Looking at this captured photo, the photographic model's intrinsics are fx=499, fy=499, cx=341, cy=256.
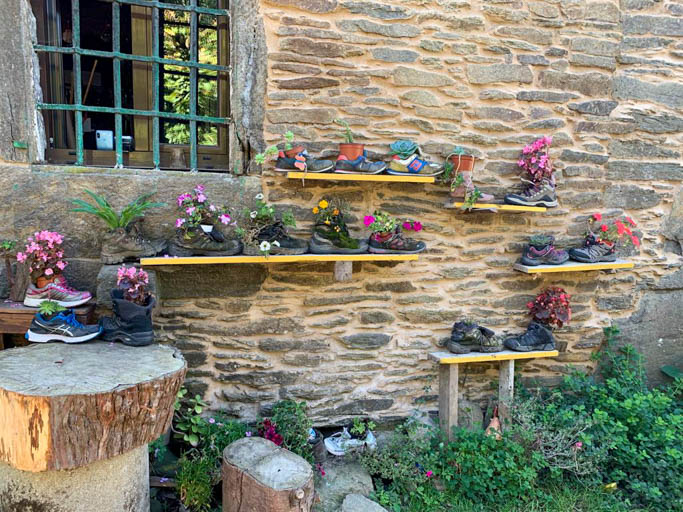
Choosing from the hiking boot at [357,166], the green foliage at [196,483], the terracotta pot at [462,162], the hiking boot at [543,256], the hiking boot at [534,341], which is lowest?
the green foliage at [196,483]

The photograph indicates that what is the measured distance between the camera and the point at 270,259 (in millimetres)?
2963

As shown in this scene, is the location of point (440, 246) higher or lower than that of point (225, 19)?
lower

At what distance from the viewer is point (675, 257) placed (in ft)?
13.3

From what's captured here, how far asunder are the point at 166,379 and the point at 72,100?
87.2 inches

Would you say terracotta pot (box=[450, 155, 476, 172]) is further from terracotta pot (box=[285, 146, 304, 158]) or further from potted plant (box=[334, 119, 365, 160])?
terracotta pot (box=[285, 146, 304, 158])

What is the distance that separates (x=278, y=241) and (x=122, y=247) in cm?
88

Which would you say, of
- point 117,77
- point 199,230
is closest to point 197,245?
point 199,230

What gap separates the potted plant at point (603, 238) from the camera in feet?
11.9

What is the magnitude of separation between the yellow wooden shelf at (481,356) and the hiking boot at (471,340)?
35mm

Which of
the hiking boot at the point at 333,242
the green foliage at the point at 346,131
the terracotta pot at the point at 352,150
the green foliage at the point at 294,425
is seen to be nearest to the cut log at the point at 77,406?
the green foliage at the point at 294,425

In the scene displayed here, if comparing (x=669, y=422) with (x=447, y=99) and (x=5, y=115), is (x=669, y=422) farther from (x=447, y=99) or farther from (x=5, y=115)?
(x=5, y=115)

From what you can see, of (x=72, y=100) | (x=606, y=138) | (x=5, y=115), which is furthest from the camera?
(x=606, y=138)

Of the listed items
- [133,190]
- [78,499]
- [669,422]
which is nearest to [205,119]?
[133,190]

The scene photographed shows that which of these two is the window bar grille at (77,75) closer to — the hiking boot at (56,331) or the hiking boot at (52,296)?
the hiking boot at (52,296)
